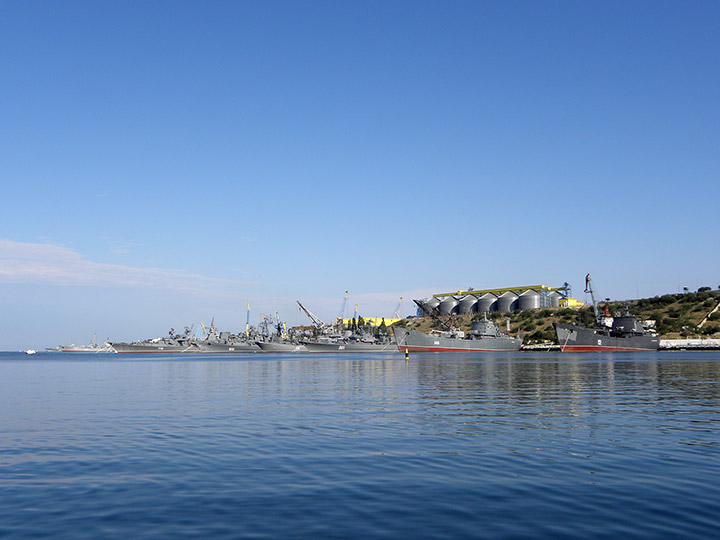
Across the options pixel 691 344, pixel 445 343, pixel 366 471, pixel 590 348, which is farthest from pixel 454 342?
pixel 366 471

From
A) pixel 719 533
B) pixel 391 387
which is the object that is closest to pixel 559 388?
pixel 391 387

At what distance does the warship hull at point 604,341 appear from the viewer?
Result: 168 meters

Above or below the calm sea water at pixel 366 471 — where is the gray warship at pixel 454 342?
below

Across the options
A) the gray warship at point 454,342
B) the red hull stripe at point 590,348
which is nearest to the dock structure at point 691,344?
the red hull stripe at point 590,348

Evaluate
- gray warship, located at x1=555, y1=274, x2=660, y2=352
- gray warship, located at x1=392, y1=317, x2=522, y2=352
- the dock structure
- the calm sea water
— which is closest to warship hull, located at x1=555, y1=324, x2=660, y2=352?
gray warship, located at x1=555, y1=274, x2=660, y2=352

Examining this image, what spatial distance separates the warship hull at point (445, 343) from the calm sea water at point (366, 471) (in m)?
149

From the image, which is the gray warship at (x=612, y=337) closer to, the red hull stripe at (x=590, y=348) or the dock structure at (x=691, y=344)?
the red hull stripe at (x=590, y=348)

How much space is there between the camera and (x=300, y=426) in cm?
2547

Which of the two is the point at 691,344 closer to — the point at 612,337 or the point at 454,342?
the point at 612,337

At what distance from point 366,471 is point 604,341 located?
6643 inches

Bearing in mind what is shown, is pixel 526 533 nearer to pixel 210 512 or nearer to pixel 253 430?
pixel 210 512

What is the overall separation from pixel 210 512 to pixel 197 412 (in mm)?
19941

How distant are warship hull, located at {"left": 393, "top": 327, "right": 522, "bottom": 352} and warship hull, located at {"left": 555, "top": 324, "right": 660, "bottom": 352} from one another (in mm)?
19766

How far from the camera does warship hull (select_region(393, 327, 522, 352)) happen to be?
595 feet
